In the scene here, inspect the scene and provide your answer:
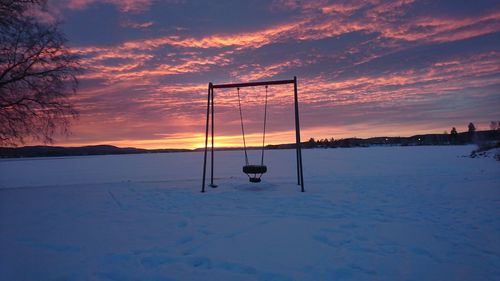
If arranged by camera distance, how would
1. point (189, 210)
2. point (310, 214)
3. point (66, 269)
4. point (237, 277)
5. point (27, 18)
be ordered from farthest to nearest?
point (27, 18) → point (189, 210) → point (310, 214) → point (66, 269) → point (237, 277)

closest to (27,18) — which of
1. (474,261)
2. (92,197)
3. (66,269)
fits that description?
(92,197)

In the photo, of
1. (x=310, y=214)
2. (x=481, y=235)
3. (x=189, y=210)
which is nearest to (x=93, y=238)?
(x=189, y=210)

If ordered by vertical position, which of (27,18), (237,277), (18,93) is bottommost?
(237,277)

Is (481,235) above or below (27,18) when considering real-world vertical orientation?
below

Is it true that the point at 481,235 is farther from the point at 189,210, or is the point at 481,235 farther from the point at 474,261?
the point at 189,210

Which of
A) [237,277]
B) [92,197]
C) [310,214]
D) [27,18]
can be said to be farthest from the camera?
[27,18]

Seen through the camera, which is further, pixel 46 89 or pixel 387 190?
pixel 46 89

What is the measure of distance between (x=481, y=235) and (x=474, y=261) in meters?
1.27

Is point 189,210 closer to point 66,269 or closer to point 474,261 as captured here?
point 66,269

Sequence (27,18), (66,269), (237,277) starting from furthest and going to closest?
(27,18)
(66,269)
(237,277)

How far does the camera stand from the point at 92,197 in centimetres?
905

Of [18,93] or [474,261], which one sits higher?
[18,93]

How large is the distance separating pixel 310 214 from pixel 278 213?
62 centimetres

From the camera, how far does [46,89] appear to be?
1151 centimetres
